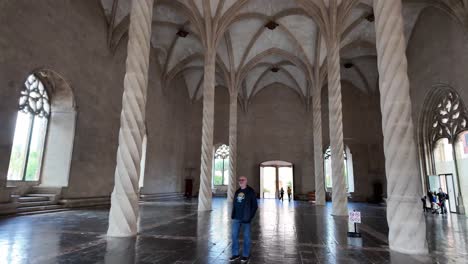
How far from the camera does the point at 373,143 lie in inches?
922

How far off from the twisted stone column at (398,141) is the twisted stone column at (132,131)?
5.38 meters

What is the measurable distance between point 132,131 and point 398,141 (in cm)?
569

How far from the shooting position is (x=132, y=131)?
6363 mm

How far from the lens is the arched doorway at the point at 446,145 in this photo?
44.0ft

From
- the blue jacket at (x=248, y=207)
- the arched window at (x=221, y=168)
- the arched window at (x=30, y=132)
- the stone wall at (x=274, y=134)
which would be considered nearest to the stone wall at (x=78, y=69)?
the arched window at (x=30, y=132)

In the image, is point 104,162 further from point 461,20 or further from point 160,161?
point 461,20

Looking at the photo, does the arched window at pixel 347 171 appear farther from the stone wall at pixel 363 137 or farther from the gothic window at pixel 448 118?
the gothic window at pixel 448 118

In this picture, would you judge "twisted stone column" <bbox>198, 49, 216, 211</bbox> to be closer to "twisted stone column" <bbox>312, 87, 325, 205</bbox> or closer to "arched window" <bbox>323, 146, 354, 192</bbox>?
"twisted stone column" <bbox>312, 87, 325, 205</bbox>

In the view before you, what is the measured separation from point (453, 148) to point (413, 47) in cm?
653

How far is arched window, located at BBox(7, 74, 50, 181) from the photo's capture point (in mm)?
10586

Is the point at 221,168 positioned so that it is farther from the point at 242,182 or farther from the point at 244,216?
the point at 244,216

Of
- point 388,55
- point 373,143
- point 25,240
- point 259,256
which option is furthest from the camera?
point 373,143

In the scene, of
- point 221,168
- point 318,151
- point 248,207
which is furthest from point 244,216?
point 221,168

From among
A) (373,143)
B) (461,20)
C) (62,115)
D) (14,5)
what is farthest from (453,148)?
(14,5)
